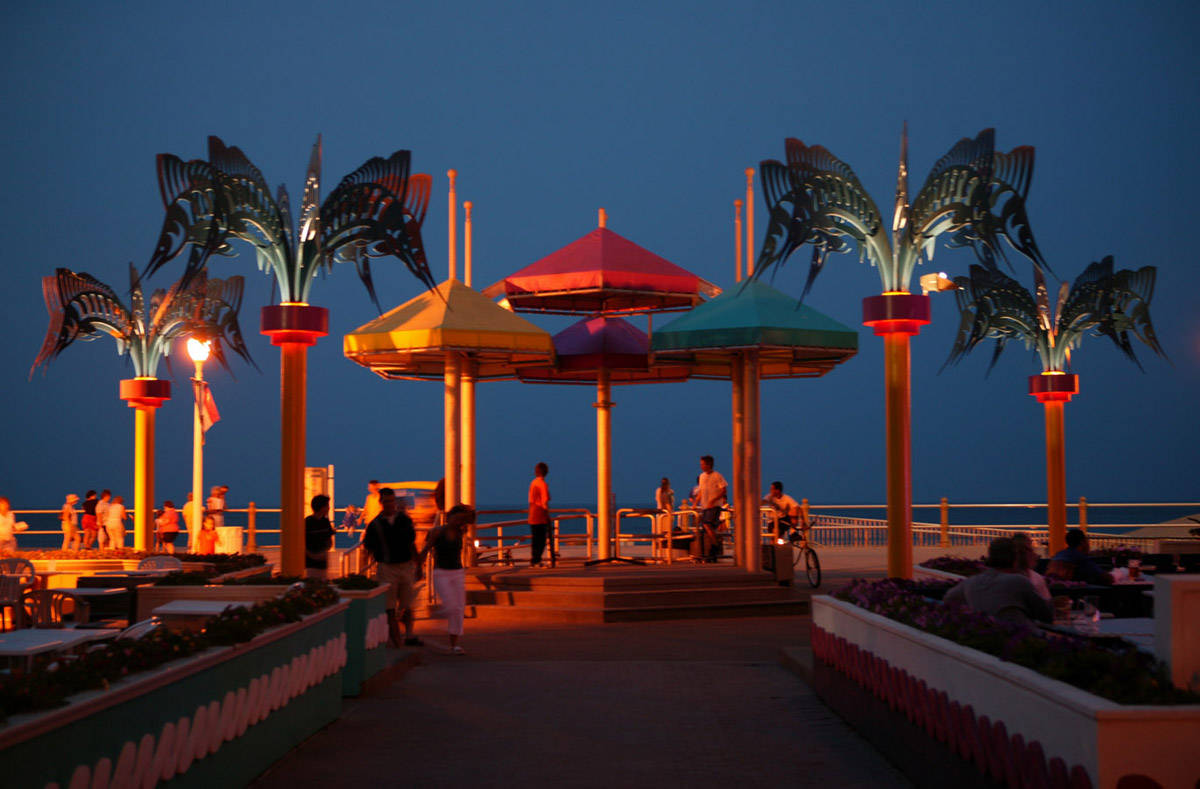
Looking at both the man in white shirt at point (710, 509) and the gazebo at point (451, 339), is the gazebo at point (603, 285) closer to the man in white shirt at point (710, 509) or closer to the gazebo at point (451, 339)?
the gazebo at point (451, 339)

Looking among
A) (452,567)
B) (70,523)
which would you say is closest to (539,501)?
(452,567)

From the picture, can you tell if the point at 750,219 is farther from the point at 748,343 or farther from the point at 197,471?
the point at 197,471

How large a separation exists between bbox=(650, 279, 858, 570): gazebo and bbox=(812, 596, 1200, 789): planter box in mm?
8784

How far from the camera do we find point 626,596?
1717 centimetres

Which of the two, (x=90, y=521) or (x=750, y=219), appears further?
(x=90, y=521)

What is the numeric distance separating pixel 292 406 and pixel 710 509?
28.9ft

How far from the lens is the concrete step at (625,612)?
663 inches

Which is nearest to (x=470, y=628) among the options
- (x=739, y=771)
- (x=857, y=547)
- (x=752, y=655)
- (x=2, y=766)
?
(x=752, y=655)

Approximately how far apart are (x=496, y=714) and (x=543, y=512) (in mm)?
9189

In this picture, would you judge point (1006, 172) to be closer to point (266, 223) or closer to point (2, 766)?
point (266, 223)

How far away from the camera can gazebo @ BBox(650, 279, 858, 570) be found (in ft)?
56.7

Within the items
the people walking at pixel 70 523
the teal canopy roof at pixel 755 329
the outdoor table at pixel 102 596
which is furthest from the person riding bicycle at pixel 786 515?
the people walking at pixel 70 523

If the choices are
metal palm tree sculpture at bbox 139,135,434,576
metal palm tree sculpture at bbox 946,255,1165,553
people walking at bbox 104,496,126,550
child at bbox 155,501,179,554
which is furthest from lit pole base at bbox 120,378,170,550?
metal palm tree sculpture at bbox 946,255,1165,553

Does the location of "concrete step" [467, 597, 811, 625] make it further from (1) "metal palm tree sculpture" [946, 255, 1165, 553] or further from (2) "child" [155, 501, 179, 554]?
(2) "child" [155, 501, 179, 554]
